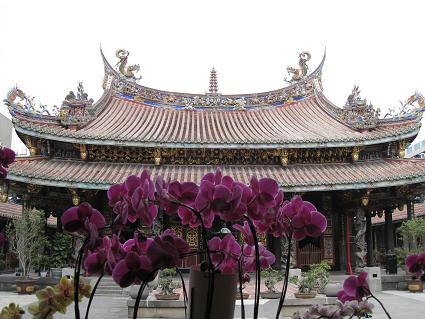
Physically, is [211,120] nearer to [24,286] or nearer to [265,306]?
[24,286]

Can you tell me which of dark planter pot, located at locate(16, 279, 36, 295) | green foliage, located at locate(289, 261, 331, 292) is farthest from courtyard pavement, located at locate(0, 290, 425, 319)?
green foliage, located at locate(289, 261, 331, 292)

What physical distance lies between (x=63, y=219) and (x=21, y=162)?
52.3 feet

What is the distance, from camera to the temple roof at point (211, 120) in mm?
16812

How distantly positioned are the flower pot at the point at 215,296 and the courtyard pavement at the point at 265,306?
7908 millimetres

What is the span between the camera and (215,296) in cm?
176

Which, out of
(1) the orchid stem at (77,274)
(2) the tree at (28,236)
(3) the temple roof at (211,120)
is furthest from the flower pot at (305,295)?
(1) the orchid stem at (77,274)

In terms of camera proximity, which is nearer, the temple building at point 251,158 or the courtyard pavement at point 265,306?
the courtyard pavement at point 265,306

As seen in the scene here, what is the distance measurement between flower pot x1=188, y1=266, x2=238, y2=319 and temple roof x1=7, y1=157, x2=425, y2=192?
13.8 metres

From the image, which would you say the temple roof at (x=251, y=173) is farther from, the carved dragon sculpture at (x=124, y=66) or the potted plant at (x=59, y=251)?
the carved dragon sculpture at (x=124, y=66)

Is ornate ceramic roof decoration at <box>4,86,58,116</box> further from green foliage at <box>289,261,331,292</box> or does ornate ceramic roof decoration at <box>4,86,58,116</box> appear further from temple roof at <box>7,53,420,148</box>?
green foliage at <box>289,261,331,292</box>

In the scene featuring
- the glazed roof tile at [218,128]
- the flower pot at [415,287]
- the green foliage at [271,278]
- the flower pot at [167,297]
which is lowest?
the flower pot at [415,287]

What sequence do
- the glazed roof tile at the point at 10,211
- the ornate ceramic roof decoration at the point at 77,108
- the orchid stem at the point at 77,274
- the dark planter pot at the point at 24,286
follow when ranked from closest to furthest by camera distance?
1. the orchid stem at the point at 77,274
2. the dark planter pot at the point at 24,286
3. the ornate ceramic roof decoration at the point at 77,108
4. the glazed roof tile at the point at 10,211

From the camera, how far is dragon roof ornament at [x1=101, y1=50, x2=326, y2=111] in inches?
844

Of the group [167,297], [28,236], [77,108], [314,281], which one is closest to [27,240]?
[28,236]
